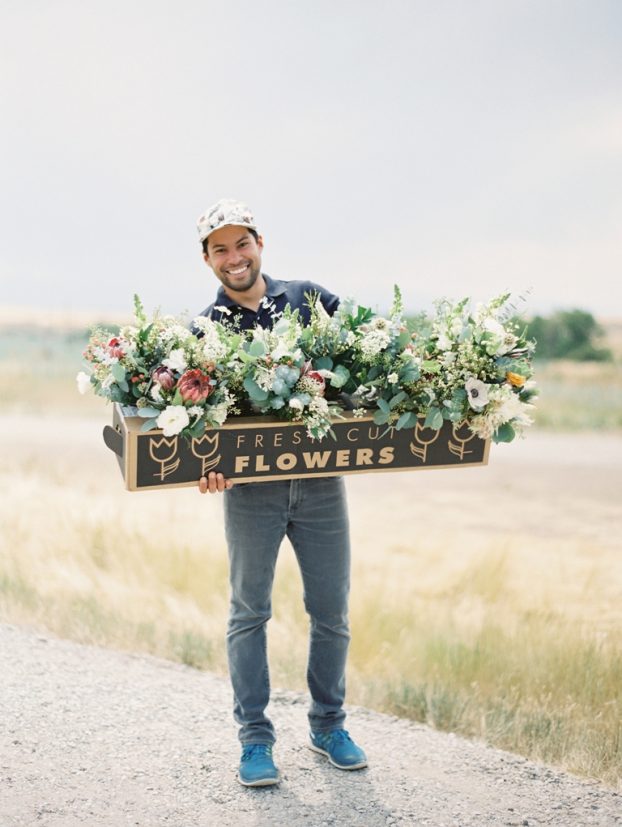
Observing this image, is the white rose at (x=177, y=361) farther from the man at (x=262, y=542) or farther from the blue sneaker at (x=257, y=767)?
the blue sneaker at (x=257, y=767)

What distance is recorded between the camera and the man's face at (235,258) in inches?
159

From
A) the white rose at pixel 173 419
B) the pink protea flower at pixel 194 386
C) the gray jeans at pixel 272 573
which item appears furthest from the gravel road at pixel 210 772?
the pink protea flower at pixel 194 386

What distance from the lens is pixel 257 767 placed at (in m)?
4.20

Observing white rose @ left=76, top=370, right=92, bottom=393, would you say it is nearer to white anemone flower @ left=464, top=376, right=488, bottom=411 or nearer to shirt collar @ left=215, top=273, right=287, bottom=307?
shirt collar @ left=215, top=273, right=287, bottom=307

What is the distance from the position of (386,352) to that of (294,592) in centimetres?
310

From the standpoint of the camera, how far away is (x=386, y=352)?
4.05 meters

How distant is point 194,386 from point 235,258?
60 centimetres

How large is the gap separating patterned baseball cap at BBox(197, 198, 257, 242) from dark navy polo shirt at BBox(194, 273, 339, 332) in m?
0.26

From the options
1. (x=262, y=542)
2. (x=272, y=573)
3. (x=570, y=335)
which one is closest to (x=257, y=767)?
(x=272, y=573)

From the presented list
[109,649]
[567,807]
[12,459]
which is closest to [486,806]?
[567,807]

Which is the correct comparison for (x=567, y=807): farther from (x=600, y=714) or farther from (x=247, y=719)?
(x=247, y=719)

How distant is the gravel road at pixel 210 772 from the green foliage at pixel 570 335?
76.3 ft

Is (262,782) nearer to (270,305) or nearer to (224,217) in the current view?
(270,305)

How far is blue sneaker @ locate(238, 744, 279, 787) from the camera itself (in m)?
4.19
